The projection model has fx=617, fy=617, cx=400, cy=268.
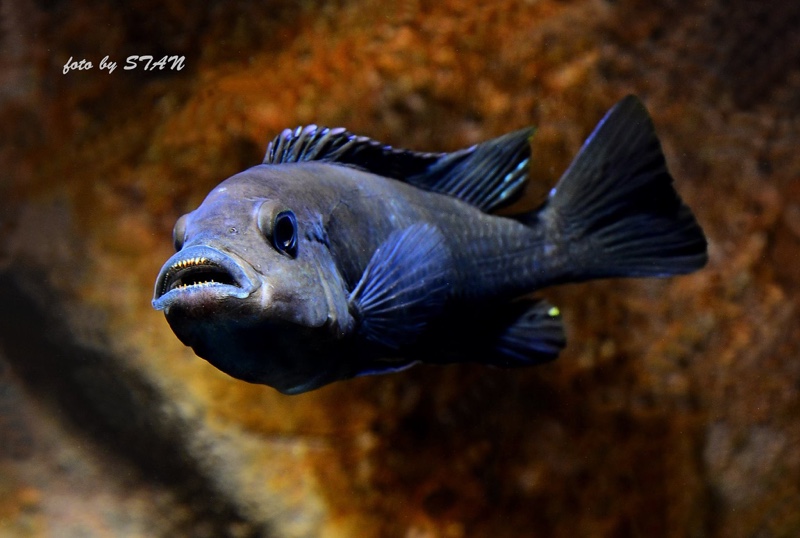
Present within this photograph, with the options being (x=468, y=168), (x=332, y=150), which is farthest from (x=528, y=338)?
(x=332, y=150)

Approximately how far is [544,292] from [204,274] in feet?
6.61

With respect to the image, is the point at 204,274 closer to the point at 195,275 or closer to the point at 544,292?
the point at 195,275

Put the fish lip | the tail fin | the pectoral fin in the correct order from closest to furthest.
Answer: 1. the fish lip
2. the pectoral fin
3. the tail fin

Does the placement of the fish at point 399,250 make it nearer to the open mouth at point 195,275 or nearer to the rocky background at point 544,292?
the open mouth at point 195,275

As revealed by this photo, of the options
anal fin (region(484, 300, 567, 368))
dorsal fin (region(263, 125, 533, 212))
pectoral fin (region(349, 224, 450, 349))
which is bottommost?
anal fin (region(484, 300, 567, 368))

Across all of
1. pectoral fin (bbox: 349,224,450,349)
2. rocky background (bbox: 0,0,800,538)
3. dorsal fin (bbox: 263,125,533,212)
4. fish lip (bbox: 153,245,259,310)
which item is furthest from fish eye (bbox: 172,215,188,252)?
rocky background (bbox: 0,0,800,538)

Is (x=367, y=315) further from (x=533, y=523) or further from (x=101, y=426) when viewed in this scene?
(x=101, y=426)

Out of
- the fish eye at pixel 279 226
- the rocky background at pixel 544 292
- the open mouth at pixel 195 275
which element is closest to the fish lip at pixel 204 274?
the open mouth at pixel 195 275

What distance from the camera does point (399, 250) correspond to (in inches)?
82.0

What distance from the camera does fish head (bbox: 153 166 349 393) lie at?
1.57m

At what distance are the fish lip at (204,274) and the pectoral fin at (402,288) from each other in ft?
1.41

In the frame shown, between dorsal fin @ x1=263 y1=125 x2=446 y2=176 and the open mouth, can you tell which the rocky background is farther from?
the open mouth

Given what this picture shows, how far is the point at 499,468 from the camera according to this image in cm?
309

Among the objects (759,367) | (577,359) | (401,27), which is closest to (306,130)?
(401,27)
